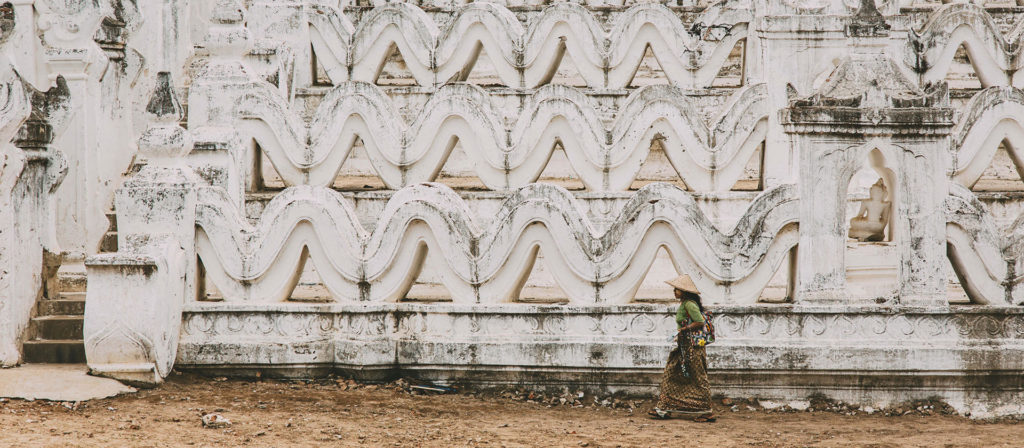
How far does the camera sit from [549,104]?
34.7ft

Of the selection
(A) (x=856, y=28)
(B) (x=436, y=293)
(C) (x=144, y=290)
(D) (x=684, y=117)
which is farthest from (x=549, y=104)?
(C) (x=144, y=290)

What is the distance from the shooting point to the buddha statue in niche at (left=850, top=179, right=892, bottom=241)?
943cm

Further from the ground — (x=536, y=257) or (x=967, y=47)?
(x=967, y=47)

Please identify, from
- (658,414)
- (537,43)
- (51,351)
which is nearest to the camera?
(658,414)

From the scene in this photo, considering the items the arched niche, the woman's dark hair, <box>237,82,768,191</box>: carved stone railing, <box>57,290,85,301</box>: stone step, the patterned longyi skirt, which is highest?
<box>237,82,768,191</box>: carved stone railing

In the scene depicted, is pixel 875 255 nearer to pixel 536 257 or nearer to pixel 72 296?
pixel 536 257

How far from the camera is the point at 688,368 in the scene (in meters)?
8.43

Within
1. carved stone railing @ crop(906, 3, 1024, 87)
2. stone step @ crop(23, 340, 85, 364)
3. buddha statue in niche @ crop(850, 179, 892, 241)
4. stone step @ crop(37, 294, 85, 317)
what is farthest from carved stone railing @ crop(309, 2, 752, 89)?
stone step @ crop(23, 340, 85, 364)

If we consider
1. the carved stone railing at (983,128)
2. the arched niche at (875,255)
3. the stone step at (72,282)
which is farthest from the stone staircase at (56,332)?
the carved stone railing at (983,128)

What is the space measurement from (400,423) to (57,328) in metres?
2.83

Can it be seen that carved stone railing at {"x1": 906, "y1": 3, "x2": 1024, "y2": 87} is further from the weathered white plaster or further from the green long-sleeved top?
the green long-sleeved top

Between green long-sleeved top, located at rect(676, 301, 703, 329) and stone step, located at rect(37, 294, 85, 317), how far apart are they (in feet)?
14.1

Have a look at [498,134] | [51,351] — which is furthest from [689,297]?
[51,351]

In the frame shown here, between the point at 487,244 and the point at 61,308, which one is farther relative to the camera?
the point at 61,308
